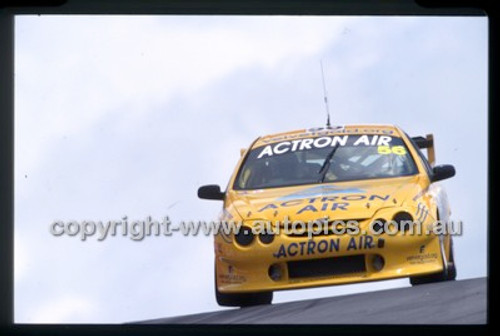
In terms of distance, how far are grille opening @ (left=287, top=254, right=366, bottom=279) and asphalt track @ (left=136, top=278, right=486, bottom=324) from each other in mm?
126

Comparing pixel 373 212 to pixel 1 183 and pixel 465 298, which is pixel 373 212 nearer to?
pixel 465 298

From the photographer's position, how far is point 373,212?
20.2 ft

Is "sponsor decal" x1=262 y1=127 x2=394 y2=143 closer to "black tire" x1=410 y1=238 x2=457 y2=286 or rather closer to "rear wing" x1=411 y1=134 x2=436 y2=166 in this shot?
"rear wing" x1=411 y1=134 x2=436 y2=166

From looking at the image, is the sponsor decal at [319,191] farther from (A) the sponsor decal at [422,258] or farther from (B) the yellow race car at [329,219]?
(A) the sponsor decal at [422,258]

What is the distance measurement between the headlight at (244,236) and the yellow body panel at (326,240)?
0.02m

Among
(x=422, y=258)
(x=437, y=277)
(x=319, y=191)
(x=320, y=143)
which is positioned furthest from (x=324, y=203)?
(x=437, y=277)

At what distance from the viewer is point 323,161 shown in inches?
254

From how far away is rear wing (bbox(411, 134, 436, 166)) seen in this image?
6.23m

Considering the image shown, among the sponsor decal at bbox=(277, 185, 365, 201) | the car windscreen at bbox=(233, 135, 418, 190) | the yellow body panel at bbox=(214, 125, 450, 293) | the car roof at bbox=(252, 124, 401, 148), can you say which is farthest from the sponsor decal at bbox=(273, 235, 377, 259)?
the car roof at bbox=(252, 124, 401, 148)

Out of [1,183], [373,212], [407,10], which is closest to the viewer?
[1,183]

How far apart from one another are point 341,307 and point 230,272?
1.86 feet

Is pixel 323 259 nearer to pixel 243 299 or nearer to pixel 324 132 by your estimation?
pixel 243 299

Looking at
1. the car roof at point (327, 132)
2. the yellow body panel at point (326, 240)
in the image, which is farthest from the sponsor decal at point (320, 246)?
the car roof at point (327, 132)

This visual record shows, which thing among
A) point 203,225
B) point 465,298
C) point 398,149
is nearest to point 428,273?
point 465,298
